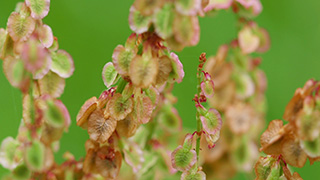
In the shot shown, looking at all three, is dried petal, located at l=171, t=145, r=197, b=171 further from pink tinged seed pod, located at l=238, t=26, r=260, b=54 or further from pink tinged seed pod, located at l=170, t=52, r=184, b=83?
pink tinged seed pod, located at l=238, t=26, r=260, b=54

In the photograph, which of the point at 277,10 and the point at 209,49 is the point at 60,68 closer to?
the point at 209,49

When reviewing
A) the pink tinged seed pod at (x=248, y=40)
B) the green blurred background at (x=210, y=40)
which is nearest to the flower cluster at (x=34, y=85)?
the pink tinged seed pod at (x=248, y=40)

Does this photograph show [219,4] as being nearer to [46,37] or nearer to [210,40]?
[46,37]

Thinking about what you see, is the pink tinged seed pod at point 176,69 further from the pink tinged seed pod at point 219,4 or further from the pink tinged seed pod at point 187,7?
the pink tinged seed pod at point 219,4

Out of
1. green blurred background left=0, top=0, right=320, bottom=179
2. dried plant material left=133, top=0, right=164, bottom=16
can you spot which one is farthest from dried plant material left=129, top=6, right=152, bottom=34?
green blurred background left=0, top=0, right=320, bottom=179

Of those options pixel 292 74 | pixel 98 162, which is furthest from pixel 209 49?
pixel 98 162

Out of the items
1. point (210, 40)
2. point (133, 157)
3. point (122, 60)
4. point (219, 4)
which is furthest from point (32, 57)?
point (210, 40)
